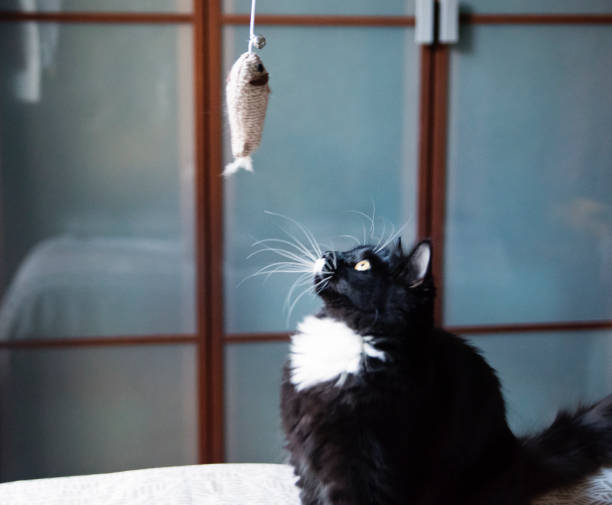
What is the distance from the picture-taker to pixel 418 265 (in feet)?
3.04

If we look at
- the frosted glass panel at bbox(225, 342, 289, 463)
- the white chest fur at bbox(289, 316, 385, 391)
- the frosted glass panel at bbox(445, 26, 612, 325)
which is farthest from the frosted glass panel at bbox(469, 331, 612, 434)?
the white chest fur at bbox(289, 316, 385, 391)

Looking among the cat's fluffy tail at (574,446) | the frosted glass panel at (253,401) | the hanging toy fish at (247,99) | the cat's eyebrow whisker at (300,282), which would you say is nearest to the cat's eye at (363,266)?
the cat's eyebrow whisker at (300,282)

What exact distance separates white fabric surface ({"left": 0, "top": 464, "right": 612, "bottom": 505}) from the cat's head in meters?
0.38

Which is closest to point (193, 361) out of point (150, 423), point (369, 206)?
point (150, 423)

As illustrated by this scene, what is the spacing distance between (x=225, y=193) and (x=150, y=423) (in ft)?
2.40

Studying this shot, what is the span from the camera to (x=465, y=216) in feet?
6.64

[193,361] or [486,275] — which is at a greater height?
[486,275]

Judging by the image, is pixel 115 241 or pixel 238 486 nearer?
pixel 238 486

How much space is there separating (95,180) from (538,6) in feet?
4.48

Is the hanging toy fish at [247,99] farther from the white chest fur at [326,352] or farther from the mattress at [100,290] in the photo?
the mattress at [100,290]

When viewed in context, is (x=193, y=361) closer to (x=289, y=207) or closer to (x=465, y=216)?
(x=289, y=207)

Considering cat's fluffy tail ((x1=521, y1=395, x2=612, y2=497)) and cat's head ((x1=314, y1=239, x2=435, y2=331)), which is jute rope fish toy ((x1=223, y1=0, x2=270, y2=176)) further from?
cat's fluffy tail ((x1=521, y1=395, x2=612, y2=497))

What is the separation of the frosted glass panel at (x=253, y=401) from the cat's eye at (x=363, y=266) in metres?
1.10

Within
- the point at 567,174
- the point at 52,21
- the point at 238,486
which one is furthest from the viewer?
the point at 567,174
